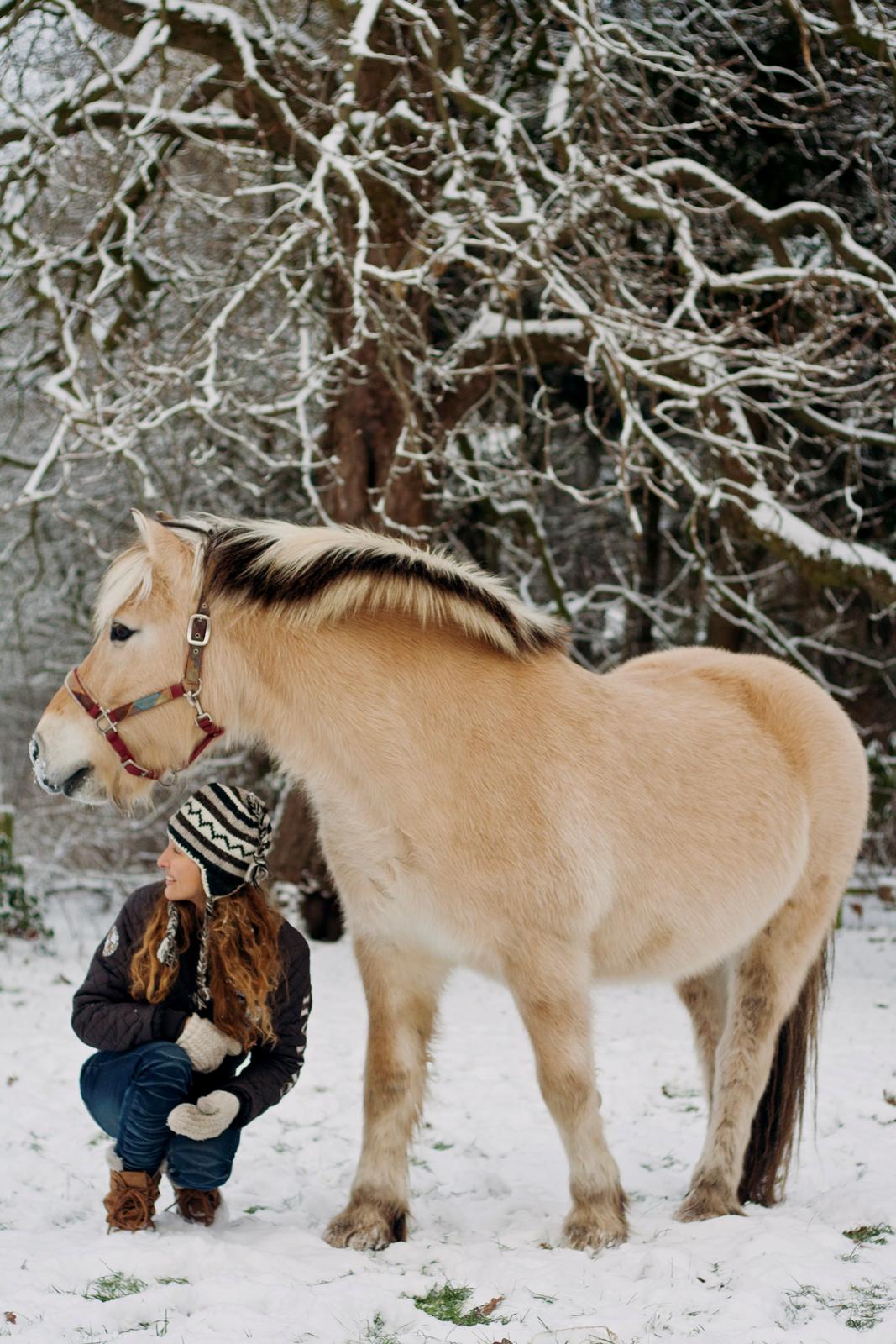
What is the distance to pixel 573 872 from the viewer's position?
126 inches

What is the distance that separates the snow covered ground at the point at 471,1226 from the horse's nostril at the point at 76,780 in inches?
45.1

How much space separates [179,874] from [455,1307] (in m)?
1.31

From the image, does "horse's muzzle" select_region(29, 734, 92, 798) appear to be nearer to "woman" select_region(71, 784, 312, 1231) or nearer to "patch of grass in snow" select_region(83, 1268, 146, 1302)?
"woman" select_region(71, 784, 312, 1231)

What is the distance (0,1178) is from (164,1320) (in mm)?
1740

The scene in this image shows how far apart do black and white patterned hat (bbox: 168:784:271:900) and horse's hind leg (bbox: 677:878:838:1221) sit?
169cm

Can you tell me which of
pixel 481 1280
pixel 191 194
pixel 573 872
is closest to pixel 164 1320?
pixel 481 1280

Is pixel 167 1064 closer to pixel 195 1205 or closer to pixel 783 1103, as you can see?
pixel 195 1205

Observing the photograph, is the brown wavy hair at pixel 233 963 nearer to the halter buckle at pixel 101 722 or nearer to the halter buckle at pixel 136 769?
the halter buckle at pixel 136 769

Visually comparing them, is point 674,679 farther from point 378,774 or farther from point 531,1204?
point 531,1204

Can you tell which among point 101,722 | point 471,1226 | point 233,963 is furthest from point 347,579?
point 471,1226

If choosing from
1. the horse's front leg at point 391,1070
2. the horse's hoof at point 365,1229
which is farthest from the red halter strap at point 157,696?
the horse's hoof at point 365,1229

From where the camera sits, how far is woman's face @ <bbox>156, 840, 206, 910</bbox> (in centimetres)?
330

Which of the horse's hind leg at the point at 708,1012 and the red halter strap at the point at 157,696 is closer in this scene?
the red halter strap at the point at 157,696

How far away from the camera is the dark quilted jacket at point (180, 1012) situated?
330cm
